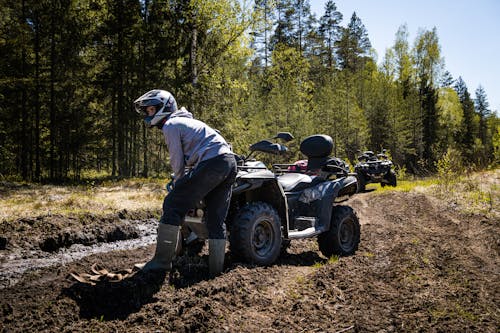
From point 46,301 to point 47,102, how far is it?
21427 millimetres

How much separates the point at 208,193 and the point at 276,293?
1323mm

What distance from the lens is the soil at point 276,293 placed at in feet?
11.4

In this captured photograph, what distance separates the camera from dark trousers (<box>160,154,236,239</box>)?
14.6 feet

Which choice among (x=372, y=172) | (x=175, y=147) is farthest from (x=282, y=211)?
(x=372, y=172)

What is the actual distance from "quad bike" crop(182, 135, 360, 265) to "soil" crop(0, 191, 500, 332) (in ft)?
0.94

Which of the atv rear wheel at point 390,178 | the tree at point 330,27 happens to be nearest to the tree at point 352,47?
the tree at point 330,27

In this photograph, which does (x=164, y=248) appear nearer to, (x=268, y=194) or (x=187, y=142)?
(x=187, y=142)

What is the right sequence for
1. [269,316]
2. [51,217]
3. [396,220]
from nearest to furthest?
[269,316]
[51,217]
[396,220]

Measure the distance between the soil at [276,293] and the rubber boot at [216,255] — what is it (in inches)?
5.5

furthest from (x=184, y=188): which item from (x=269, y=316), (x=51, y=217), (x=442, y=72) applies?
(x=442, y=72)

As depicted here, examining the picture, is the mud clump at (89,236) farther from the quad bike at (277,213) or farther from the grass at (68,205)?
the quad bike at (277,213)

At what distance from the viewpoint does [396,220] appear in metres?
9.95

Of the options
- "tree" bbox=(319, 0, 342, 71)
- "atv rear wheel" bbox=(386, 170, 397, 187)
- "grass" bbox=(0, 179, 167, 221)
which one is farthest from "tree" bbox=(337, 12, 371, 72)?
"grass" bbox=(0, 179, 167, 221)

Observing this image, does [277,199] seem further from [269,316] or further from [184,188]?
[269,316]
